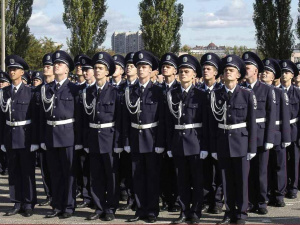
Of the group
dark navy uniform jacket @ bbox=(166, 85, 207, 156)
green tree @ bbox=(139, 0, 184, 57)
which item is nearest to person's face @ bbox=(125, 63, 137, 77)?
dark navy uniform jacket @ bbox=(166, 85, 207, 156)

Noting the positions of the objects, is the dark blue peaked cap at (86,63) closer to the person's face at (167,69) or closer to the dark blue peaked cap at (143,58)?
the dark blue peaked cap at (143,58)

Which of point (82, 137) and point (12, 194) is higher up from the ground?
point (82, 137)

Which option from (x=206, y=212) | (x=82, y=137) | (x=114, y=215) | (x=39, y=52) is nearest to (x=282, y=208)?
(x=206, y=212)

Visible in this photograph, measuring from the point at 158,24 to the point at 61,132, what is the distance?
18.5 meters

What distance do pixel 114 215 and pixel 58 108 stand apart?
5.41 ft

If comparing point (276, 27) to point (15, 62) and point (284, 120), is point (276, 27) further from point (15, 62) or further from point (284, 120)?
point (15, 62)

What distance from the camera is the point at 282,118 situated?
883 cm

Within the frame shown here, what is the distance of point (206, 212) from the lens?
8.33m

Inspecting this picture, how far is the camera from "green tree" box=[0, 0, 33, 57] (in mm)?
27391

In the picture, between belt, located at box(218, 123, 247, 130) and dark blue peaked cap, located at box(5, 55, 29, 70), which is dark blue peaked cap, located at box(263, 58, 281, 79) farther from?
dark blue peaked cap, located at box(5, 55, 29, 70)

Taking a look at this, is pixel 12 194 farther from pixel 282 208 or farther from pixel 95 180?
pixel 282 208

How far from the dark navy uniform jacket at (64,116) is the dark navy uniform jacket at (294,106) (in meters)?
3.57

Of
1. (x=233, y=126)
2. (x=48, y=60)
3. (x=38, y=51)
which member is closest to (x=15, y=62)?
(x=48, y=60)

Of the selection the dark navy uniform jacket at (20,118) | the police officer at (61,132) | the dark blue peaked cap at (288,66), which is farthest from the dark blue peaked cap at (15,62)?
the dark blue peaked cap at (288,66)
